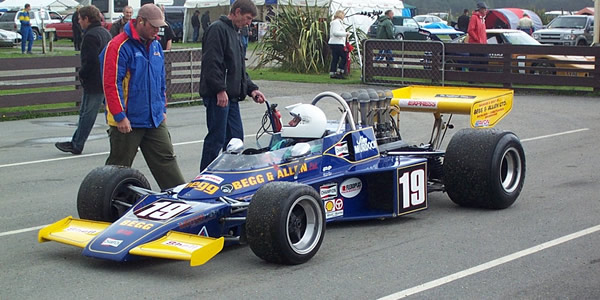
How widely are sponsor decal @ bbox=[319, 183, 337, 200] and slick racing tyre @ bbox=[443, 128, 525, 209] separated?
130 centimetres

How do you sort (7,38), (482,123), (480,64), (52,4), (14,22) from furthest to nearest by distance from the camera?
1. (52,4)
2. (14,22)
3. (7,38)
4. (480,64)
5. (482,123)

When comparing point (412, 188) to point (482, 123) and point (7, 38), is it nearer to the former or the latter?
point (482, 123)

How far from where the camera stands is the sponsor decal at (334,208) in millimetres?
7168

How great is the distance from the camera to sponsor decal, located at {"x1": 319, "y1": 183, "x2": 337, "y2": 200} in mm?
7156

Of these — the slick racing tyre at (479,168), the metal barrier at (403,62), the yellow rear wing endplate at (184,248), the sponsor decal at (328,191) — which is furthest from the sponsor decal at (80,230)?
the metal barrier at (403,62)

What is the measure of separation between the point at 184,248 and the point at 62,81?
37.9 feet

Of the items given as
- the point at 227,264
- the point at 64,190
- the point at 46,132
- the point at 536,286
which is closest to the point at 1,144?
the point at 46,132

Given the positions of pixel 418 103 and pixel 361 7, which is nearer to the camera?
pixel 418 103

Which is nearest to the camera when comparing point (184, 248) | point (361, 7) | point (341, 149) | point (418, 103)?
point (184, 248)

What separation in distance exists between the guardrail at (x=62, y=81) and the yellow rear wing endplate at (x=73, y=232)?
31.5 ft

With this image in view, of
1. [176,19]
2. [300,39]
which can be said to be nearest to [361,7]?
[300,39]

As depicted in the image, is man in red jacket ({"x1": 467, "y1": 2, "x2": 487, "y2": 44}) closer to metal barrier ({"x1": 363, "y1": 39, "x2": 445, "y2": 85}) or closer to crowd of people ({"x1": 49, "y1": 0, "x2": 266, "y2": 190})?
metal barrier ({"x1": 363, "y1": 39, "x2": 445, "y2": 85})

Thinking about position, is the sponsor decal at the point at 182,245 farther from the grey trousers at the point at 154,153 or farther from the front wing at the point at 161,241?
the grey trousers at the point at 154,153

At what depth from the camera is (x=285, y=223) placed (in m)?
6.00
